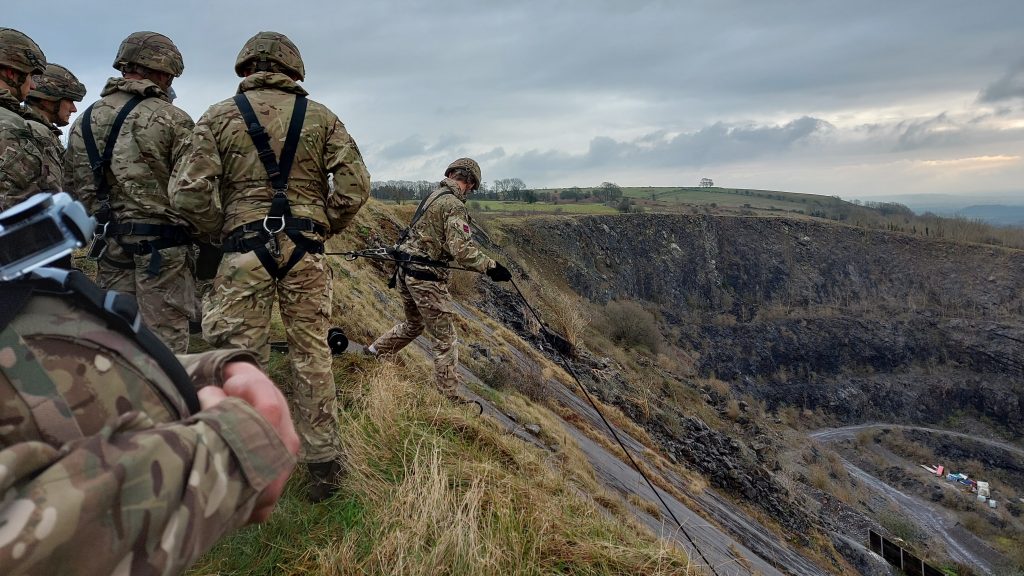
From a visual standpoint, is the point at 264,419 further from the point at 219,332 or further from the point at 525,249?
the point at 525,249

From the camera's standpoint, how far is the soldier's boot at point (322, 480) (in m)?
3.24

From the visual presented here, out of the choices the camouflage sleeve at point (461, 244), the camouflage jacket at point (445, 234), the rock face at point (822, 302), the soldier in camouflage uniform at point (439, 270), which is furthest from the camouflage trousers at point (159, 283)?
Result: the rock face at point (822, 302)

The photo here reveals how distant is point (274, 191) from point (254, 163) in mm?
188

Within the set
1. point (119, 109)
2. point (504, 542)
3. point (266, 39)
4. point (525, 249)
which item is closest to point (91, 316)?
point (504, 542)

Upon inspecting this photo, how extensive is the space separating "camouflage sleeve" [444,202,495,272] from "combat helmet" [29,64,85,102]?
3.13 m

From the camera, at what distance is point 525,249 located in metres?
42.6

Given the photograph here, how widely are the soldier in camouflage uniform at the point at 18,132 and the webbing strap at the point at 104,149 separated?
0.86 ft

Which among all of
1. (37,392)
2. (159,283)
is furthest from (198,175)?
(37,392)

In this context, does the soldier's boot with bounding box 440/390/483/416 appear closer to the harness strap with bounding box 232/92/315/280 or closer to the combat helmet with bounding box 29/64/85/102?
the harness strap with bounding box 232/92/315/280

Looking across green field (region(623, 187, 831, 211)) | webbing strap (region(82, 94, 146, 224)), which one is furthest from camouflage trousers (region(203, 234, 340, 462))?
green field (region(623, 187, 831, 211))

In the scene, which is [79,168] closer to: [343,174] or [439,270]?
[343,174]

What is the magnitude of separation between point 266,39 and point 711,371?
4670 cm

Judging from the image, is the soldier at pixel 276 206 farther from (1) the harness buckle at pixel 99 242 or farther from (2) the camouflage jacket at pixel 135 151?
(1) the harness buckle at pixel 99 242

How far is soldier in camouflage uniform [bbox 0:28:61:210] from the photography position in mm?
3332
